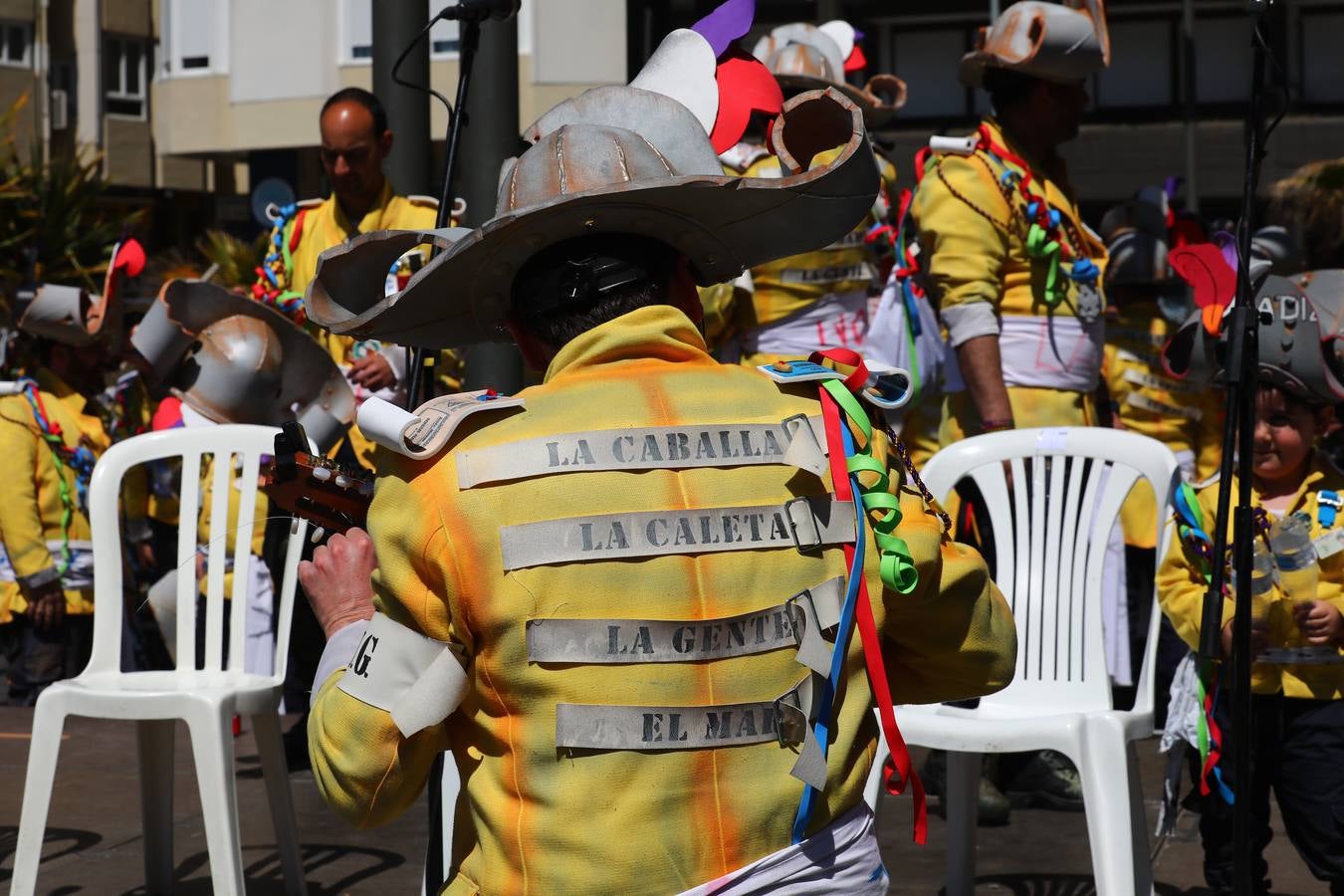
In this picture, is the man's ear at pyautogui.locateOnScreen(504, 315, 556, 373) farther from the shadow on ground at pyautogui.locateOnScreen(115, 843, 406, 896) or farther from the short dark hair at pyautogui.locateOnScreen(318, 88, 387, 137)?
the short dark hair at pyautogui.locateOnScreen(318, 88, 387, 137)

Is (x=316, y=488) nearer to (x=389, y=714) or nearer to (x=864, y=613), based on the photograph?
(x=389, y=714)

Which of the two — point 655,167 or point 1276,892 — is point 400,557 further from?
point 1276,892

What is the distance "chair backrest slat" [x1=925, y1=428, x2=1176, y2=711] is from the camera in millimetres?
4195

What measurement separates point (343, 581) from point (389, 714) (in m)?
0.28

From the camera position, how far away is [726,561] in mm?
2211

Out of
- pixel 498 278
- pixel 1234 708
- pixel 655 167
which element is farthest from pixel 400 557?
pixel 1234 708

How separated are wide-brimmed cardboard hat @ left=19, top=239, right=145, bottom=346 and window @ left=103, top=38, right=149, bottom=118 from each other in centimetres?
2446

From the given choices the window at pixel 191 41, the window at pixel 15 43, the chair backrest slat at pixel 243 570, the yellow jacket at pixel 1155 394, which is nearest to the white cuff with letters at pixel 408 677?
the chair backrest slat at pixel 243 570

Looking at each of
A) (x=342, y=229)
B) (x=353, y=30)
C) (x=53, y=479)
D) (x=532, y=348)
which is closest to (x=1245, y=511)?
(x=532, y=348)

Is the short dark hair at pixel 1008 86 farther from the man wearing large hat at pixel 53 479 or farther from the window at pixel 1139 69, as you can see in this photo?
the window at pixel 1139 69

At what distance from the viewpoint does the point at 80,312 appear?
23.8ft

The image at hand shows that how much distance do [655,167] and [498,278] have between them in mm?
256

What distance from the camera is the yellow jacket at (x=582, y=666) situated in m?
2.17

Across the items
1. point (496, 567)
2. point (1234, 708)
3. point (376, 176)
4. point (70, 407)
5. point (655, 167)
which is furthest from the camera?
point (70, 407)
